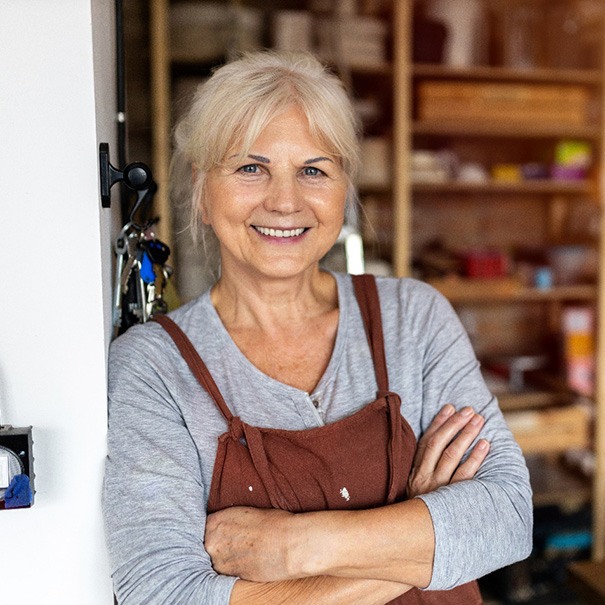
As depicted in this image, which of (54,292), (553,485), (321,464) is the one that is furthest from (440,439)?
(553,485)

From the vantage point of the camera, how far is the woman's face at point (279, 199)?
131cm

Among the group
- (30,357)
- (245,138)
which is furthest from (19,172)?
(245,138)

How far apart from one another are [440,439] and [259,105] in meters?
0.67

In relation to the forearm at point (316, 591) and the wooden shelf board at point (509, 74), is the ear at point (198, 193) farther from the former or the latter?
the wooden shelf board at point (509, 74)

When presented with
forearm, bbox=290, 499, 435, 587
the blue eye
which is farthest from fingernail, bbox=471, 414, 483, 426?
the blue eye

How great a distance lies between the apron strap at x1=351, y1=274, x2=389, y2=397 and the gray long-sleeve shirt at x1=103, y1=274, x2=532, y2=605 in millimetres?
15

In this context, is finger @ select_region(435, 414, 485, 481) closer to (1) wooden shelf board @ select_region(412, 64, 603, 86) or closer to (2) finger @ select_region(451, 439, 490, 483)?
(2) finger @ select_region(451, 439, 490, 483)

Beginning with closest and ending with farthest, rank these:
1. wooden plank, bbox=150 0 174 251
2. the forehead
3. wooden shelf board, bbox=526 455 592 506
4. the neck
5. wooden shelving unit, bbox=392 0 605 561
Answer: the forehead
the neck
wooden plank, bbox=150 0 174 251
wooden shelving unit, bbox=392 0 605 561
wooden shelf board, bbox=526 455 592 506

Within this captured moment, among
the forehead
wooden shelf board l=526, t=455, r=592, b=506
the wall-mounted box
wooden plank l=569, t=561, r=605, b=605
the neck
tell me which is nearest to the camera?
the wall-mounted box

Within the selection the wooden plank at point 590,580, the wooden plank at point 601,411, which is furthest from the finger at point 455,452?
the wooden plank at point 601,411

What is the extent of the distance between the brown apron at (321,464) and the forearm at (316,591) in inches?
4.3

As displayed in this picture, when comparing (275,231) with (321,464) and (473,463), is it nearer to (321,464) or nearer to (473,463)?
(321,464)

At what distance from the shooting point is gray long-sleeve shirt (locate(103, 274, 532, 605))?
3.55 ft

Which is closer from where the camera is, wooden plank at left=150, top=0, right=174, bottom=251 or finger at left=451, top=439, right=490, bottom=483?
finger at left=451, top=439, right=490, bottom=483
